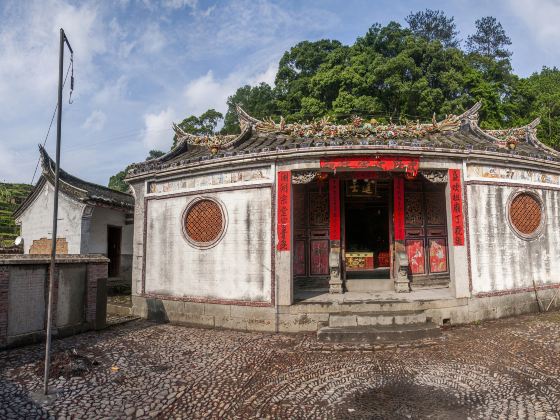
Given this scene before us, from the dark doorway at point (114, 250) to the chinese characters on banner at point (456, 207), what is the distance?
12.6 m

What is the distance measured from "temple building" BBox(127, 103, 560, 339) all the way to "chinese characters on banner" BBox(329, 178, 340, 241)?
0.04 metres

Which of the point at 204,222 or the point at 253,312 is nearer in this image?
the point at 253,312

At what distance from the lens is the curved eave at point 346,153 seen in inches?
347

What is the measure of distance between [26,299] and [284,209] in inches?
233

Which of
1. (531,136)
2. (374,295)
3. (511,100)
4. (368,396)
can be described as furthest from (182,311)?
(511,100)

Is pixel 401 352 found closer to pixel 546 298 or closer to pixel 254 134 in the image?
pixel 546 298

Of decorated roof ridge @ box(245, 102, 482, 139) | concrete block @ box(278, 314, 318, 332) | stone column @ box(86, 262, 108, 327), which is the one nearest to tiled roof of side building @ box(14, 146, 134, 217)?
stone column @ box(86, 262, 108, 327)

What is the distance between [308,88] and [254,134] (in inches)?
733

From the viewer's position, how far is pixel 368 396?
16.6 feet

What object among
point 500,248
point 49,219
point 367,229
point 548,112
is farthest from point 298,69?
point 500,248

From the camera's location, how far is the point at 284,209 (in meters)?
8.92

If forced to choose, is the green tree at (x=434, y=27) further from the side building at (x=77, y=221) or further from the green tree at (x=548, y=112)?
the side building at (x=77, y=221)

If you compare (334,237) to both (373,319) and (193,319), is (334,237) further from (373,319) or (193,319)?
(193,319)

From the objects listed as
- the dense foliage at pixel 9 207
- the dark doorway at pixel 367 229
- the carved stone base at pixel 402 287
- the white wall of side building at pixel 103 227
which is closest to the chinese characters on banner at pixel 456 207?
the carved stone base at pixel 402 287
